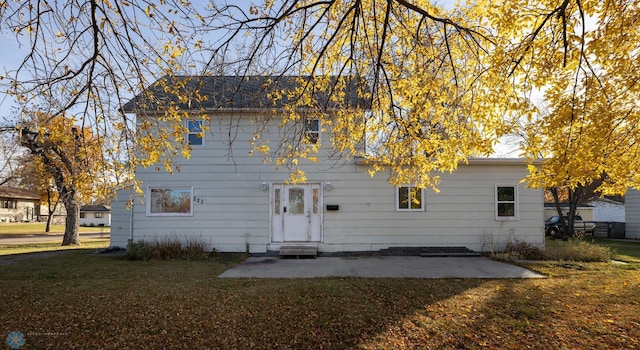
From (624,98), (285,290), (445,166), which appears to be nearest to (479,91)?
(445,166)

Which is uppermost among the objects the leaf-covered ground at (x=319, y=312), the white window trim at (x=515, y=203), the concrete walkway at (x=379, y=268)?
the white window trim at (x=515, y=203)

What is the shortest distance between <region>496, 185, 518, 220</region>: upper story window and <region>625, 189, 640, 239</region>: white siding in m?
13.6

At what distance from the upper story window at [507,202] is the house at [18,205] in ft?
162

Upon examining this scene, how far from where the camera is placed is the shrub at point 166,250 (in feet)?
34.4

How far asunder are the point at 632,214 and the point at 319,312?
76.6ft

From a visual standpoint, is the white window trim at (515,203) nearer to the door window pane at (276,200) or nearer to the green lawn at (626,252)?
the green lawn at (626,252)

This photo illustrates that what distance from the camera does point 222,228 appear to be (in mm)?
11680

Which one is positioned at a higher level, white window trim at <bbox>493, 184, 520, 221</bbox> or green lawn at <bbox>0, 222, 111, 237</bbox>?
white window trim at <bbox>493, 184, 520, 221</bbox>

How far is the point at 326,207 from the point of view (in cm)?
1162

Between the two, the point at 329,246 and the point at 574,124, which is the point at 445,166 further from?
the point at 329,246

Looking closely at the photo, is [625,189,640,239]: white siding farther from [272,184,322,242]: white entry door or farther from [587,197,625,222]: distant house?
[272,184,322,242]: white entry door

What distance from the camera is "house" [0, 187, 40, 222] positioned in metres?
44.1

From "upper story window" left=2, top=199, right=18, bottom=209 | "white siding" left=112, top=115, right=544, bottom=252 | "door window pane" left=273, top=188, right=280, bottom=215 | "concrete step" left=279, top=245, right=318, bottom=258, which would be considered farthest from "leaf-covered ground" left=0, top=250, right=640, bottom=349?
"upper story window" left=2, top=199, right=18, bottom=209

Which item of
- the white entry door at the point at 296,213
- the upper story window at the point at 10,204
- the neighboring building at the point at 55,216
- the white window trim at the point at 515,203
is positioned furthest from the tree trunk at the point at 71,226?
the upper story window at the point at 10,204
